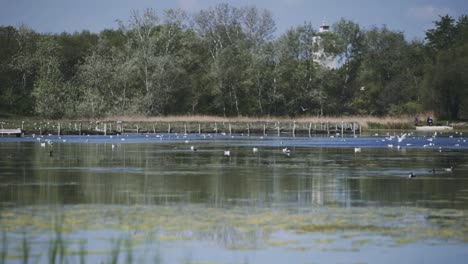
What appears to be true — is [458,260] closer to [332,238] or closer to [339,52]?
[332,238]

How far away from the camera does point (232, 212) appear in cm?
2356

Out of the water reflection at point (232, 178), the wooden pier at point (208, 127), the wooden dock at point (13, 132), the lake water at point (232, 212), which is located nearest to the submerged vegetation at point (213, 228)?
the lake water at point (232, 212)

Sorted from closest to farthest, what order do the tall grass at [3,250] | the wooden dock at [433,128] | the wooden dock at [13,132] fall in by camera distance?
the tall grass at [3,250]
the wooden dock at [13,132]
the wooden dock at [433,128]

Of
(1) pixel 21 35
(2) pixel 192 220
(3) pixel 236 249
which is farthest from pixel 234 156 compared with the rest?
(1) pixel 21 35

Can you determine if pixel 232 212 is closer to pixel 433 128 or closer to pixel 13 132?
pixel 13 132

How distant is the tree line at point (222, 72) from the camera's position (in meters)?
107

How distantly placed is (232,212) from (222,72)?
3521 inches

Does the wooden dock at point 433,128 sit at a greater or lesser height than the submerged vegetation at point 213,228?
greater

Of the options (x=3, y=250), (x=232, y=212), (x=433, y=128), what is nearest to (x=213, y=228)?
(x=232, y=212)

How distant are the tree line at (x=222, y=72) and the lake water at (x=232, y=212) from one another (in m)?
64.9

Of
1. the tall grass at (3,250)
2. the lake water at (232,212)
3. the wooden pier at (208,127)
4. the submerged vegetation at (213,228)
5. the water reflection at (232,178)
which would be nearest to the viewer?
the tall grass at (3,250)

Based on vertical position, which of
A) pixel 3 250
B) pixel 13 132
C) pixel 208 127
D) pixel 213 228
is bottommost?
pixel 213 228

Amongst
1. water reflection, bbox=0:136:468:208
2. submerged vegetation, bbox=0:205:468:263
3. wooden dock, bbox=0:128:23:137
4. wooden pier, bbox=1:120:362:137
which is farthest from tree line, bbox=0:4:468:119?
submerged vegetation, bbox=0:205:468:263

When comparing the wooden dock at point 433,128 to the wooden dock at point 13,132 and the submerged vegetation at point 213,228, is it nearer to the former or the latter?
the wooden dock at point 13,132
